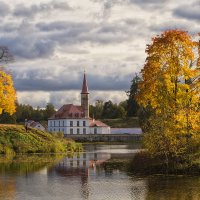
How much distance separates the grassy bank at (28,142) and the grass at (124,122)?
87.5 metres

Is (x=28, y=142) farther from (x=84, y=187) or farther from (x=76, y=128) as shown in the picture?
(x=76, y=128)

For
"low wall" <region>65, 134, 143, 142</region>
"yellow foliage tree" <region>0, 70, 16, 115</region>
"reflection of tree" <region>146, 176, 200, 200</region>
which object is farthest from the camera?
"low wall" <region>65, 134, 143, 142</region>

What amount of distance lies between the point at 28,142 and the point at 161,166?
3653 cm

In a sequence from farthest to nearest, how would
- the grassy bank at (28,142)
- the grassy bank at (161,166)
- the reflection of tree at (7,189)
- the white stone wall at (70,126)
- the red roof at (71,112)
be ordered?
the red roof at (71,112), the white stone wall at (70,126), the grassy bank at (28,142), the grassy bank at (161,166), the reflection of tree at (7,189)

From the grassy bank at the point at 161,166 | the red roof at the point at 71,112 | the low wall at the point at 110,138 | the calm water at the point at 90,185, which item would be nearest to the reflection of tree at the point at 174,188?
the calm water at the point at 90,185

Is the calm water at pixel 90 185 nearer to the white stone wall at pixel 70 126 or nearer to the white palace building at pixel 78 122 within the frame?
the white palace building at pixel 78 122

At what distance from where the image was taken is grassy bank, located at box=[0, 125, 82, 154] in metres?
70.7

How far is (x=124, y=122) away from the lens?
570 feet

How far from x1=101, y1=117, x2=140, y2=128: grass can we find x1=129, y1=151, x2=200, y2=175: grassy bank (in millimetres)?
122892

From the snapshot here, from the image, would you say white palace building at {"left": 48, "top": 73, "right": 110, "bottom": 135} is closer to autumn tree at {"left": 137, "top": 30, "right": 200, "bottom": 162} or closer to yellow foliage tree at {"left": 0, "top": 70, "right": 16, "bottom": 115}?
yellow foliage tree at {"left": 0, "top": 70, "right": 16, "bottom": 115}

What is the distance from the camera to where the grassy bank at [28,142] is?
70.7m

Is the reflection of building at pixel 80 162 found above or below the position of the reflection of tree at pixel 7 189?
above

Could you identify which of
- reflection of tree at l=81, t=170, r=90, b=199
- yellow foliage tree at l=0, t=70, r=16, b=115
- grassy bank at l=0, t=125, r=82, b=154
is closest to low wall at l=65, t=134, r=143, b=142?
grassy bank at l=0, t=125, r=82, b=154

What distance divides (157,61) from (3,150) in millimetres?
29654
